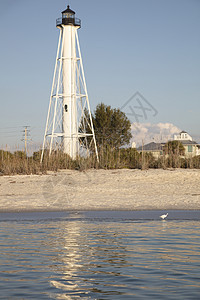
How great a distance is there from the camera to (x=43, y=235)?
1043 centimetres

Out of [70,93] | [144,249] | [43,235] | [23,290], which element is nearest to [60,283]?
[23,290]

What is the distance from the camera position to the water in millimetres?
6164

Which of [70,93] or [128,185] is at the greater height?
[70,93]

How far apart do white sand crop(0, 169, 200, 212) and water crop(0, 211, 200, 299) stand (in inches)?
117

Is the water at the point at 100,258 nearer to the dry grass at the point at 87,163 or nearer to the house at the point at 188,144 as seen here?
the dry grass at the point at 87,163

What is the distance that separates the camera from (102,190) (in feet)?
63.8

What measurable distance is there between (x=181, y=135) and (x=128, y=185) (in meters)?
67.2

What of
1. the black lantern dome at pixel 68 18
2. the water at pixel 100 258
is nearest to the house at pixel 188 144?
the black lantern dome at pixel 68 18

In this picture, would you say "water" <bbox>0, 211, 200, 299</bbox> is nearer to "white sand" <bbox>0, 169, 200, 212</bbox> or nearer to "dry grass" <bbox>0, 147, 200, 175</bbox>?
"white sand" <bbox>0, 169, 200, 212</bbox>

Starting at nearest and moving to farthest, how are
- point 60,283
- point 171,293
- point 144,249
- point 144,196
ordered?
point 171,293 < point 60,283 < point 144,249 < point 144,196

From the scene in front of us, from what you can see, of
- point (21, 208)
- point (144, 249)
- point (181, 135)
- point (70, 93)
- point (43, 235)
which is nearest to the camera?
point (144, 249)

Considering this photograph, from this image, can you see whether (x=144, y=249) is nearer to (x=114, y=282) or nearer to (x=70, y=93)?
(x=114, y=282)

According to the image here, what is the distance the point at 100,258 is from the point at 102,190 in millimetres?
11291

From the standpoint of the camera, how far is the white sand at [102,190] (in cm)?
1611
